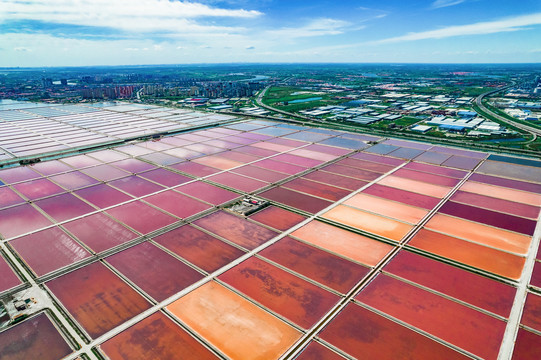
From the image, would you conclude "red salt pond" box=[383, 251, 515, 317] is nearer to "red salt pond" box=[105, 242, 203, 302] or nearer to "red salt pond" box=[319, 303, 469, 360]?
"red salt pond" box=[319, 303, 469, 360]

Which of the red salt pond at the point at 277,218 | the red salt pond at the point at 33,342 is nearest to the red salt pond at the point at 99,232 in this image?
the red salt pond at the point at 33,342

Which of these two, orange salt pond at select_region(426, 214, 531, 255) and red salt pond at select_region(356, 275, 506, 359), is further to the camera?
orange salt pond at select_region(426, 214, 531, 255)

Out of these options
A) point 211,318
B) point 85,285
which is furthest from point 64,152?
point 211,318

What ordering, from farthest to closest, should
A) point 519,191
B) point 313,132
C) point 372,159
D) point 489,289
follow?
point 313,132 < point 372,159 < point 519,191 < point 489,289

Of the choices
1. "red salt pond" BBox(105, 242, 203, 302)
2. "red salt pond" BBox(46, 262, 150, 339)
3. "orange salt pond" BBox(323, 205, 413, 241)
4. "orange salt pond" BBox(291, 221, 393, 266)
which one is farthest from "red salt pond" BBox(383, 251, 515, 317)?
"red salt pond" BBox(46, 262, 150, 339)

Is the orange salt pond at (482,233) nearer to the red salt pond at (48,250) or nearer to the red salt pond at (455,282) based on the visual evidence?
the red salt pond at (455,282)

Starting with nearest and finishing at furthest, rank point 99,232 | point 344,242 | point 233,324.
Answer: point 233,324
point 344,242
point 99,232

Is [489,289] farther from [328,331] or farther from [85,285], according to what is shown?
[85,285]

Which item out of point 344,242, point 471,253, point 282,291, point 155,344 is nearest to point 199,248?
point 282,291

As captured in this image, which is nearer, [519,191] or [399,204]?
[399,204]

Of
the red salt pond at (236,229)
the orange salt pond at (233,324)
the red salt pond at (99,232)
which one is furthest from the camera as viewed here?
the red salt pond at (236,229)

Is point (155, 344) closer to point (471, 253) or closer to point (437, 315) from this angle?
point (437, 315)
